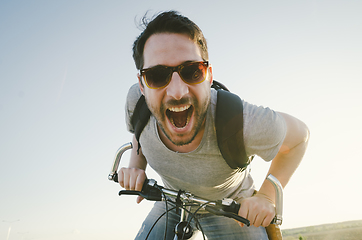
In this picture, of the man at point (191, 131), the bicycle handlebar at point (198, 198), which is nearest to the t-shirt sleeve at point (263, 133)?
the man at point (191, 131)

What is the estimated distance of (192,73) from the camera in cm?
254

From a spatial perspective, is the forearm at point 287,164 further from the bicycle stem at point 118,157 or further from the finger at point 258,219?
the bicycle stem at point 118,157

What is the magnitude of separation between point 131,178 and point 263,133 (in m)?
1.38

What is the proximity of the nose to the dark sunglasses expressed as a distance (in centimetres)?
4

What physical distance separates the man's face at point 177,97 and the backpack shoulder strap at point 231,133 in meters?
0.22

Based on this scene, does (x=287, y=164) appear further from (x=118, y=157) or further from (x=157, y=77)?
(x=118, y=157)

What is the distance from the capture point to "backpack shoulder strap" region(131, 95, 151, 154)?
115 inches

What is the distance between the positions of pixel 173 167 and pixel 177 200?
72cm

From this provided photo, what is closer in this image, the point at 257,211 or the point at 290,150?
the point at 257,211

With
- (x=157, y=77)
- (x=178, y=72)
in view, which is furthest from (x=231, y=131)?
(x=157, y=77)

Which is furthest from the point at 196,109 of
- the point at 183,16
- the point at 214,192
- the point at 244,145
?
the point at 183,16

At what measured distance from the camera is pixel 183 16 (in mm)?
3109

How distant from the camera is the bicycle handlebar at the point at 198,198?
185cm

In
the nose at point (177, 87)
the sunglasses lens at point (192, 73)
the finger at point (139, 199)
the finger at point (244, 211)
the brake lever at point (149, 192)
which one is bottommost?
the finger at point (139, 199)
